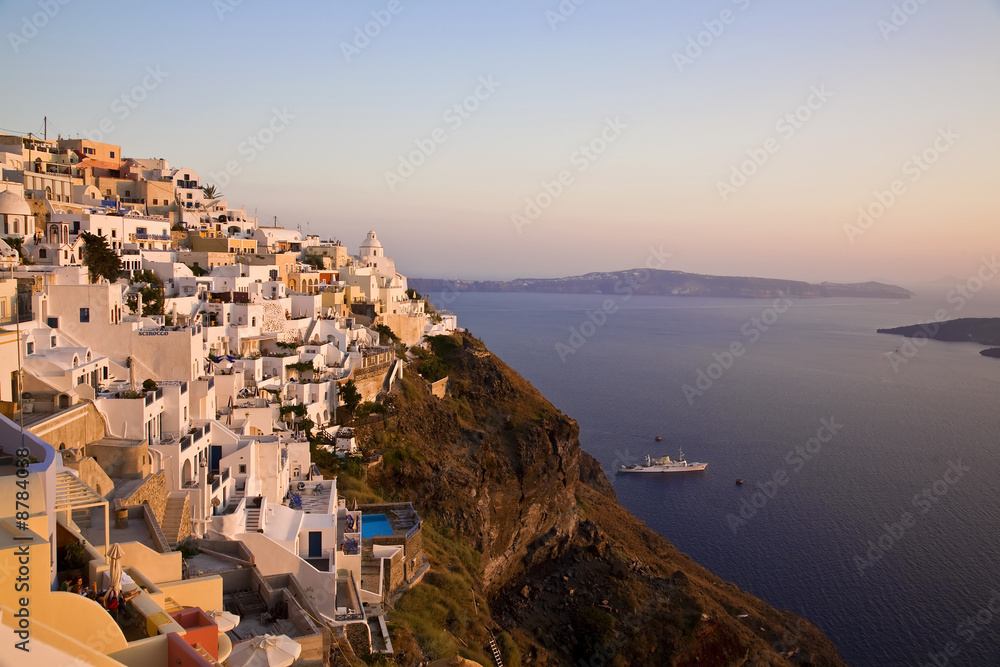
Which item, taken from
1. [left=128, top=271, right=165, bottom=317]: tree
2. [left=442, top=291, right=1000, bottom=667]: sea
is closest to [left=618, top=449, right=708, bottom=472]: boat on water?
[left=442, top=291, right=1000, bottom=667]: sea

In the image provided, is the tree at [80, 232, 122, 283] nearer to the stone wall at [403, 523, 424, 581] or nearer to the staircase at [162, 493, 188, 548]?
the staircase at [162, 493, 188, 548]

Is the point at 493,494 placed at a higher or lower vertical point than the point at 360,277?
lower

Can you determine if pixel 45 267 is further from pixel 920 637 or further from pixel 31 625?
pixel 920 637

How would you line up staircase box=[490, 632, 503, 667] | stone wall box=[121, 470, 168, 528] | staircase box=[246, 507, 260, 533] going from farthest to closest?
staircase box=[490, 632, 503, 667] → staircase box=[246, 507, 260, 533] → stone wall box=[121, 470, 168, 528]

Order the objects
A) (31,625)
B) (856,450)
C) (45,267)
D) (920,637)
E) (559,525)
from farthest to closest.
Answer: (856,450) < (559,525) < (920,637) < (45,267) < (31,625)

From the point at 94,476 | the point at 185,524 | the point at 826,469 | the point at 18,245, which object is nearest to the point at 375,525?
the point at 185,524

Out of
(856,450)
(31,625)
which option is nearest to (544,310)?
(856,450)

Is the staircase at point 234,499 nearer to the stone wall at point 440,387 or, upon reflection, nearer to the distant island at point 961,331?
the stone wall at point 440,387
